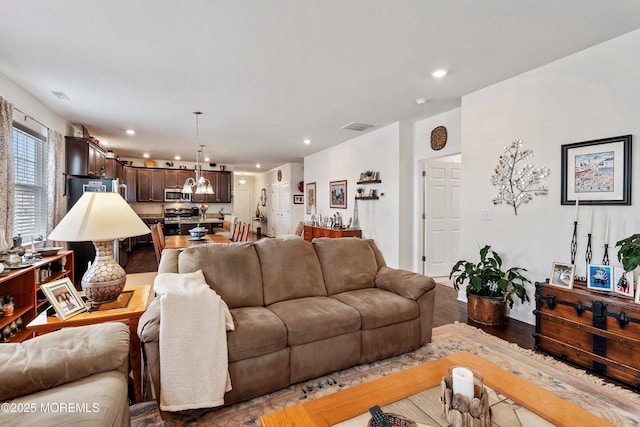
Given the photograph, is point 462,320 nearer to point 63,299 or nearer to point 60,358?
point 60,358

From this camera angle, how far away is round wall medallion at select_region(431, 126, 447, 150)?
460 cm

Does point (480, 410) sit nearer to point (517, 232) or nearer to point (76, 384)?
point (76, 384)

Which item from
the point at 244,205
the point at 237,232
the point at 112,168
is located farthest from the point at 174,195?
the point at 237,232

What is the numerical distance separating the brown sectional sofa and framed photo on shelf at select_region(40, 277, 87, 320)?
0.41 m

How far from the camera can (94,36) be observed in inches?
98.7

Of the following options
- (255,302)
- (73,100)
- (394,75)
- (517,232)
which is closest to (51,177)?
(73,100)

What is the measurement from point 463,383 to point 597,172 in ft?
8.78

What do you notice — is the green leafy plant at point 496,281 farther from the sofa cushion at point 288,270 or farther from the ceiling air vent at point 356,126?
the ceiling air vent at point 356,126

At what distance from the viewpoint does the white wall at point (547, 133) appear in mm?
2541

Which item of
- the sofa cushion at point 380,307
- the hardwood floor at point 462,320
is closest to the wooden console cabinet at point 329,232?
the hardwood floor at point 462,320

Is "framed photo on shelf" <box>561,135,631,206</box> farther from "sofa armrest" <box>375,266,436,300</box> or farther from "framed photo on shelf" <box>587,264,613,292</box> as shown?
"sofa armrest" <box>375,266,436,300</box>

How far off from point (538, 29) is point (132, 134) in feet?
21.7

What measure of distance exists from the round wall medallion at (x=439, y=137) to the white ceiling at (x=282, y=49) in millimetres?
272

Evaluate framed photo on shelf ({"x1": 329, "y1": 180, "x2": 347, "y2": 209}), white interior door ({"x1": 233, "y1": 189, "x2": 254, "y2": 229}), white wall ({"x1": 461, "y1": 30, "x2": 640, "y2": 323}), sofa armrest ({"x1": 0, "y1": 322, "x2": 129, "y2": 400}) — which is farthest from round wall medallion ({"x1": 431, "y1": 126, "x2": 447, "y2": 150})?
white interior door ({"x1": 233, "y1": 189, "x2": 254, "y2": 229})
